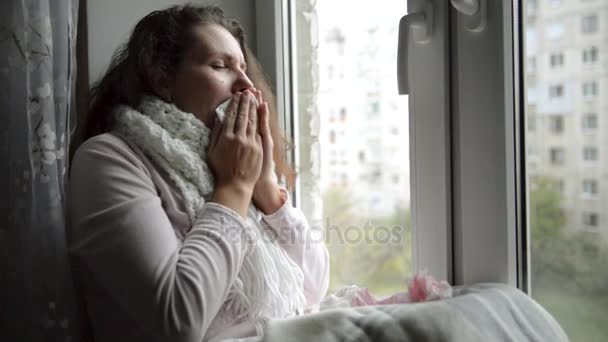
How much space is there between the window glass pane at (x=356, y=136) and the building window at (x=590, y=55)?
331mm

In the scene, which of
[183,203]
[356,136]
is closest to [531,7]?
[356,136]

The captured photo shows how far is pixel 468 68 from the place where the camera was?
920mm

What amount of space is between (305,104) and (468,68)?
475 mm

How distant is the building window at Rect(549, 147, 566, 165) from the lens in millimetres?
845

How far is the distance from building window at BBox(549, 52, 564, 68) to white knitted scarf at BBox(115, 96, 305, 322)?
0.54m

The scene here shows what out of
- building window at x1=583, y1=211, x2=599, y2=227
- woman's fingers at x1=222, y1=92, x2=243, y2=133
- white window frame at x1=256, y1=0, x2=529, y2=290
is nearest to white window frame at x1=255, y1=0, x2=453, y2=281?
white window frame at x1=256, y1=0, x2=529, y2=290

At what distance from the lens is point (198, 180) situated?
3.00 feet

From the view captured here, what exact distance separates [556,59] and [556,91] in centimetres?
5

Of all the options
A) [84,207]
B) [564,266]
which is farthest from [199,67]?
[564,266]

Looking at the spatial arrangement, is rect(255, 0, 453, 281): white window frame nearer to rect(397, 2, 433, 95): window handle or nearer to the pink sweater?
rect(397, 2, 433, 95): window handle

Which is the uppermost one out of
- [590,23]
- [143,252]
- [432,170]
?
[590,23]

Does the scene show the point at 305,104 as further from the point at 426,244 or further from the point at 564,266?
the point at 564,266

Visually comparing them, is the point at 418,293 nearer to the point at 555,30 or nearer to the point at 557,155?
the point at 557,155

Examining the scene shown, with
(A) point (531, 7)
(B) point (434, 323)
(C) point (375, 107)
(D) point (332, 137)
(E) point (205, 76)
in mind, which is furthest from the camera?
(D) point (332, 137)
